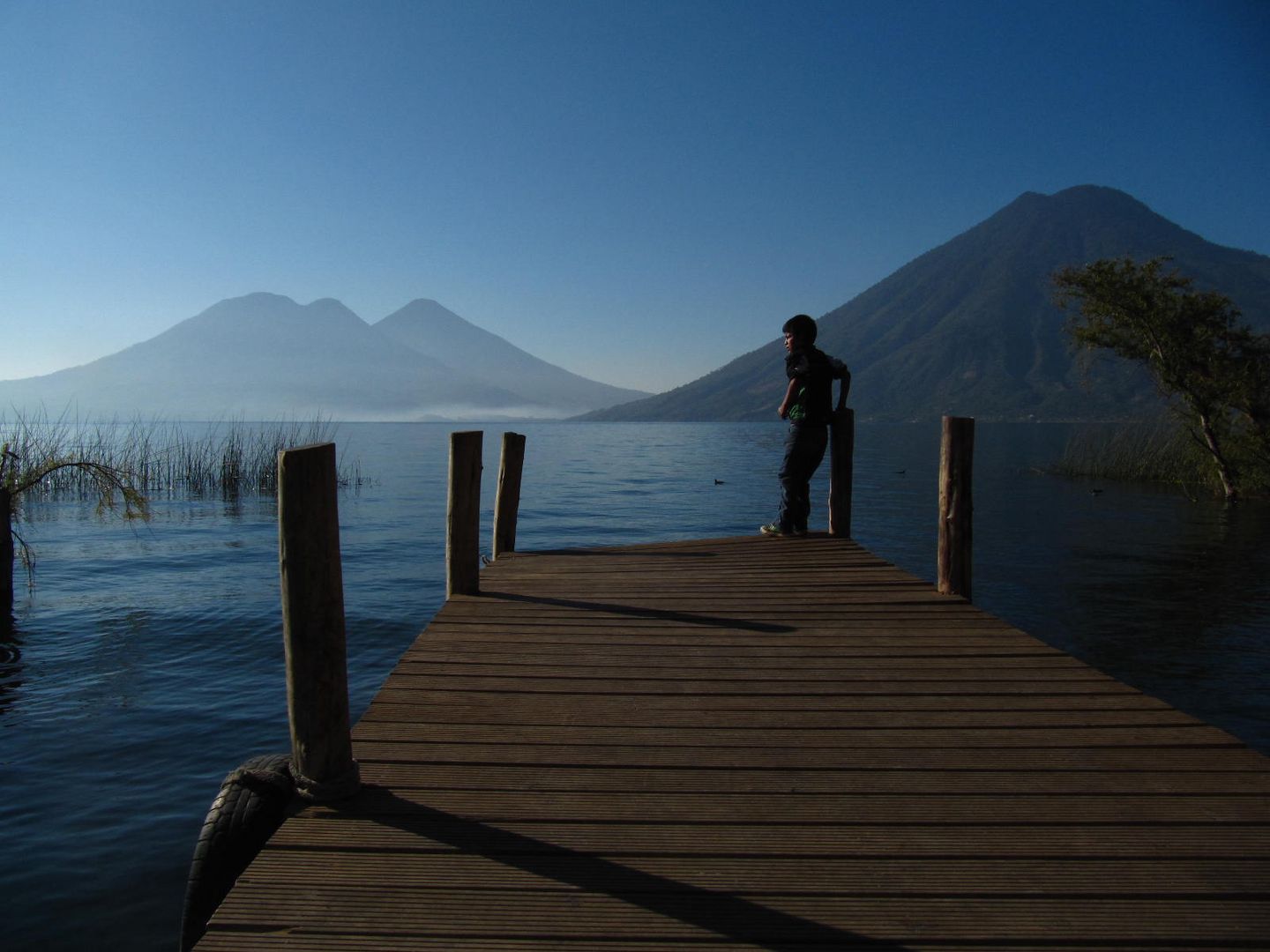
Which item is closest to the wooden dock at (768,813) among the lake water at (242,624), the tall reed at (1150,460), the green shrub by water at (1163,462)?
the lake water at (242,624)

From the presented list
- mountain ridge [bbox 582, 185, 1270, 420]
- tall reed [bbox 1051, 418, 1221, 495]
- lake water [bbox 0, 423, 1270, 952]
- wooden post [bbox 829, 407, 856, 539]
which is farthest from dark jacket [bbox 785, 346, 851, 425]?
mountain ridge [bbox 582, 185, 1270, 420]

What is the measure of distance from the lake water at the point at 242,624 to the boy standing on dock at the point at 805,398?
13.8 feet

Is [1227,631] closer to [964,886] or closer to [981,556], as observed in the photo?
[981,556]

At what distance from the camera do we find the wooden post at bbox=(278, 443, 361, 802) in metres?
2.55

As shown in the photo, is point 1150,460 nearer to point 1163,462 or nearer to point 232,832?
point 1163,462

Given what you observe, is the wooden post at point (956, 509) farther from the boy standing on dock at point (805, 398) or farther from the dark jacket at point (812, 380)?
the dark jacket at point (812, 380)

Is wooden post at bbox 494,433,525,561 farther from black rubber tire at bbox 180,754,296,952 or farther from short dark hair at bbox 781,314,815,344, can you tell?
black rubber tire at bbox 180,754,296,952

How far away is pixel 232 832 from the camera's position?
9.16ft

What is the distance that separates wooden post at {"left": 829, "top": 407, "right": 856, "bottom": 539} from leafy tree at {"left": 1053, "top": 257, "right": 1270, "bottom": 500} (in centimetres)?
1766

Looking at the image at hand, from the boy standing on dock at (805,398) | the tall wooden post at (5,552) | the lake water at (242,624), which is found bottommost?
the lake water at (242,624)

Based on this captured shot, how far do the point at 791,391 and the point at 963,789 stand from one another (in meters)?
5.16

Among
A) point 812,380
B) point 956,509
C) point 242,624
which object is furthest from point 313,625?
point 242,624

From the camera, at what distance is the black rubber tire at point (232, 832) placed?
2.78 metres

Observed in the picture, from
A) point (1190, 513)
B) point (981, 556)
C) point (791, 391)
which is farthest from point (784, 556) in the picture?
point (1190, 513)
